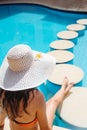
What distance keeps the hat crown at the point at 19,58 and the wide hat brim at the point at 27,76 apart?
3 cm

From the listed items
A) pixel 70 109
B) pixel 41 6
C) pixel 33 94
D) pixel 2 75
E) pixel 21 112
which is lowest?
pixel 41 6

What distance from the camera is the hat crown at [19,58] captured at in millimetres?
1569

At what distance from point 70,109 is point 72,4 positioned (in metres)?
6.21

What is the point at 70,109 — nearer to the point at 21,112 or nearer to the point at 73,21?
the point at 21,112

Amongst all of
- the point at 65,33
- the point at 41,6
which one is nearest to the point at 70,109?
the point at 65,33

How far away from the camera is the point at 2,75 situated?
65.8 inches

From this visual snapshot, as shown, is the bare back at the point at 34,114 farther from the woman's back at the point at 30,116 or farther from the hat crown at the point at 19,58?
the hat crown at the point at 19,58

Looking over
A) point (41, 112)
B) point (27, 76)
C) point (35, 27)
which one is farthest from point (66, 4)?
point (27, 76)

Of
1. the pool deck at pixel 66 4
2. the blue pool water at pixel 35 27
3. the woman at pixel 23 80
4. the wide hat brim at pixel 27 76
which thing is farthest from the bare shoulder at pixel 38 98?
the pool deck at pixel 66 4

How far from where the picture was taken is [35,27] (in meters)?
7.24

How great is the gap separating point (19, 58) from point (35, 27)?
18.9ft

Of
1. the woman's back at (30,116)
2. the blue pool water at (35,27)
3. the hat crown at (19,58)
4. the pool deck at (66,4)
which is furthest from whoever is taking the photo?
the pool deck at (66,4)

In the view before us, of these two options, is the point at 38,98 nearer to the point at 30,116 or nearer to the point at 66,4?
the point at 30,116

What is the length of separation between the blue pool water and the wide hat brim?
2951 millimetres
